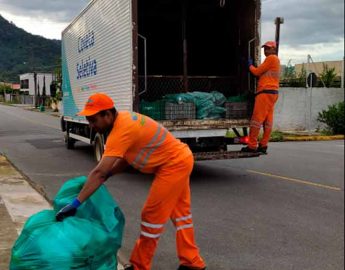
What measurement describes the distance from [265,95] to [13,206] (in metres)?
4.66

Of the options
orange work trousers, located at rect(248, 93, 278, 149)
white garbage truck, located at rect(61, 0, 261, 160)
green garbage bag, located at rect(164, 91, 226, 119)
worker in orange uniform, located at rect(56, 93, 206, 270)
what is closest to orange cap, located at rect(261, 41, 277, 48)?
white garbage truck, located at rect(61, 0, 261, 160)

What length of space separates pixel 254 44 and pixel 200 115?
177 centimetres

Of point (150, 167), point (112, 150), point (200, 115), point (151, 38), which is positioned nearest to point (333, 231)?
point (150, 167)

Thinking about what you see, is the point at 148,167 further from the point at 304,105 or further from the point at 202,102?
the point at 304,105

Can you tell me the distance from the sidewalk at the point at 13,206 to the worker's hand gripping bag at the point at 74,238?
0.84 m

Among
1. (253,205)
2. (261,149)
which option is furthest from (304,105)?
(253,205)

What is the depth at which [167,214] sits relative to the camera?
398cm

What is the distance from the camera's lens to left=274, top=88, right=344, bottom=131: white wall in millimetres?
20547

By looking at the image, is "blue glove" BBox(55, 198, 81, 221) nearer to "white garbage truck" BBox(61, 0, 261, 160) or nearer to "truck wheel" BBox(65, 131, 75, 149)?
"white garbage truck" BBox(61, 0, 261, 160)

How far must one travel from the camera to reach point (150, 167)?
13.0ft

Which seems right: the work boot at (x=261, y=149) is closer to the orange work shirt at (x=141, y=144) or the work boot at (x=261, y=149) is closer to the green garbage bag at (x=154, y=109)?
the green garbage bag at (x=154, y=109)

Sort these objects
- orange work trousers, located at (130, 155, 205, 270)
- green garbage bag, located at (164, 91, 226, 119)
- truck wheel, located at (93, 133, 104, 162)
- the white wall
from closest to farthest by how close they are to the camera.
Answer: orange work trousers, located at (130, 155, 205, 270)
green garbage bag, located at (164, 91, 226, 119)
truck wheel, located at (93, 133, 104, 162)
the white wall

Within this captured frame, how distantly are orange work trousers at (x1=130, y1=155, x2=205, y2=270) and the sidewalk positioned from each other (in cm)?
50

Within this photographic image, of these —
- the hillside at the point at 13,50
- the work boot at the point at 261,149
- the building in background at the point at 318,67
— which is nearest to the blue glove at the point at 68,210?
the work boot at the point at 261,149
